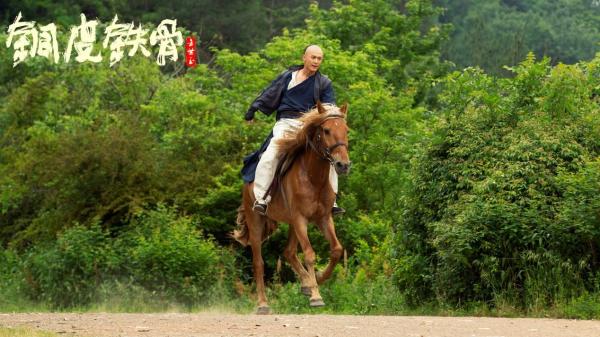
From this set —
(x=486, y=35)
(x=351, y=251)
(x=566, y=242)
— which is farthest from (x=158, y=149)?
(x=486, y=35)

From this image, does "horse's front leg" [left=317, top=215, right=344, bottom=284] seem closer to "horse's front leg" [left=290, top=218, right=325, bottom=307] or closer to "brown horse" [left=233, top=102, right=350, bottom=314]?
"brown horse" [left=233, top=102, right=350, bottom=314]

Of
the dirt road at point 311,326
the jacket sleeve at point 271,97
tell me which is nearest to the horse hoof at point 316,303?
the dirt road at point 311,326

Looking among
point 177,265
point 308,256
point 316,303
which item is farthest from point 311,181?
point 177,265

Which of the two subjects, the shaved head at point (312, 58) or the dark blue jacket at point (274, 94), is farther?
the dark blue jacket at point (274, 94)

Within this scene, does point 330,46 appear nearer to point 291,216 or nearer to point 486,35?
point 291,216

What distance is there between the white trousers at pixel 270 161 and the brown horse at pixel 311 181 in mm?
120

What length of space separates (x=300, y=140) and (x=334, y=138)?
104 cm

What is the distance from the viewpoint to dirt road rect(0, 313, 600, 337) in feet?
39.8

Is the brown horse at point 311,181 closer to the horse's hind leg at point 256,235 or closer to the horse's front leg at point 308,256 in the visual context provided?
the horse's front leg at point 308,256

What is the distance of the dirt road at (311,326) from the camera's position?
12.1 metres

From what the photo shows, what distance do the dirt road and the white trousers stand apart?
307 centimetres

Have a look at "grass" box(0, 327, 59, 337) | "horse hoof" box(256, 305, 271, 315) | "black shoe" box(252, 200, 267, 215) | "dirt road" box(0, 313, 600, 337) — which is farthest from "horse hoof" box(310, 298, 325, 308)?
"grass" box(0, 327, 59, 337)

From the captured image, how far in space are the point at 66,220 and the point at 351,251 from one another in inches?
257

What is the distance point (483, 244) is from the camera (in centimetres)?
1648
